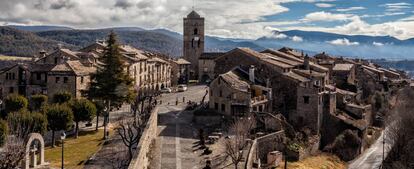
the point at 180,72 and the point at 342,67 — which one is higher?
the point at 342,67

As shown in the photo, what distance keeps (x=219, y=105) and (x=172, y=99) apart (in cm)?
1967

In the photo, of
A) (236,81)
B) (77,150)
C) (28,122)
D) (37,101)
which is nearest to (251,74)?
(236,81)

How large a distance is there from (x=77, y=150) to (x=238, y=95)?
Result: 18836 millimetres

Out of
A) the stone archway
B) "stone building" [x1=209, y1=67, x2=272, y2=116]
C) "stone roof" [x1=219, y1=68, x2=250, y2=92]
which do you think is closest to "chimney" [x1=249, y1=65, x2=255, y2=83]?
"stone building" [x1=209, y1=67, x2=272, y2=116]

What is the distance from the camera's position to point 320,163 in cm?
5934

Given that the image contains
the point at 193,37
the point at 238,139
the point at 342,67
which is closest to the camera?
the point at 238,139

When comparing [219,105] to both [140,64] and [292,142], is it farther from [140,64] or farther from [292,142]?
[140,64]

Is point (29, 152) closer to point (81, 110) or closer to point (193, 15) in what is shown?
point (81, 110)

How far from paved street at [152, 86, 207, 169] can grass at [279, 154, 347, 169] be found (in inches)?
417

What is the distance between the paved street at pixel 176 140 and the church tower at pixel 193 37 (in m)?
67.4

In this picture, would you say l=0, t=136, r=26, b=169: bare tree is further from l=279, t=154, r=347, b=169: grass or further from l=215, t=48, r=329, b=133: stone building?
l=215, t=48, r=329, b=133: stone building

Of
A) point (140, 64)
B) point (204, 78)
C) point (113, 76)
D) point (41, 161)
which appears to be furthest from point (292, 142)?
point (204, 78)

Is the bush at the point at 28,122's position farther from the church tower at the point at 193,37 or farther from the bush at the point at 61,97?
the church tower at the point at 193,37

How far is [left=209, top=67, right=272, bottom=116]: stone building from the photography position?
191 ft
